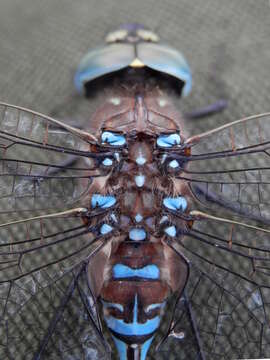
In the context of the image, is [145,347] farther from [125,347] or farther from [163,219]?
[163,219]

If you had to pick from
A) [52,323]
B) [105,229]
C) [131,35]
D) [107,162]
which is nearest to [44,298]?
[52,323]

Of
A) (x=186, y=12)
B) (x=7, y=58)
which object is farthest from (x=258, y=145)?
(x=7, y=58)

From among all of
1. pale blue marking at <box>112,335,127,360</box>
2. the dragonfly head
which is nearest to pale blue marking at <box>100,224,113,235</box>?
pale blue marking at <box>112,335,127,360</box>

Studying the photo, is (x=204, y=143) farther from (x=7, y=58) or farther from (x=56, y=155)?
(x=7, y=58)

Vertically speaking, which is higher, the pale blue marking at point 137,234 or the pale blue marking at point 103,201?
the pale blue marking at point 103,201

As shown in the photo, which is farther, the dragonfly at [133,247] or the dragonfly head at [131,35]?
the dragonfly head at [131,35]

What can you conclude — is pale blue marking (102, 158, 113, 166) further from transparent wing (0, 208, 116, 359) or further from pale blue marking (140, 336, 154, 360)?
pale blue marking (140, 336, 154, 360)

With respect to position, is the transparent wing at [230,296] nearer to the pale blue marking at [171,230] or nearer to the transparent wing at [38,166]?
the pale blue marking at [171,230]

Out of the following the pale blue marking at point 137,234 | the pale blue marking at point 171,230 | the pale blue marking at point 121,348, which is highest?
the pale blue marking at point 171,230

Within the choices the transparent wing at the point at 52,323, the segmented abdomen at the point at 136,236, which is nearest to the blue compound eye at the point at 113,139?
the segmented abdomen at the point at 136,236
